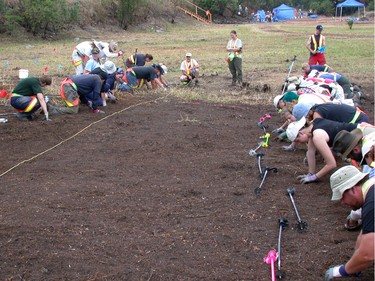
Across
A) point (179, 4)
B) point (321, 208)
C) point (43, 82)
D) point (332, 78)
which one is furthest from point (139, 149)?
point (179, 4)

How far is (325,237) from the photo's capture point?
4098 millimetres

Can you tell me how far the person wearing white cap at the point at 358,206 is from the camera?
9.27 ft

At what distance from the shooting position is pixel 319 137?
5.05m

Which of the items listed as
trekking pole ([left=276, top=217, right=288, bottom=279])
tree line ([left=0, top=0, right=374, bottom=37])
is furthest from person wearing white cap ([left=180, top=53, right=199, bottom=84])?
tree line ([left=0, top=0, right=374, bottom=37])

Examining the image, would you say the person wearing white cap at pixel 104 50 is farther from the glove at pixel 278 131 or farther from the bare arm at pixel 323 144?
the bare arm at pixel 323 144

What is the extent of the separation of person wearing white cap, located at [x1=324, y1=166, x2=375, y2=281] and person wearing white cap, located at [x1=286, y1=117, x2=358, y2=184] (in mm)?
1741

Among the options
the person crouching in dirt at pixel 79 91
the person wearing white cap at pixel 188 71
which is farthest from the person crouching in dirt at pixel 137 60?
the person crouching in dirt at pixel 79 91

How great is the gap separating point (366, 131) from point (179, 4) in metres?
48.9

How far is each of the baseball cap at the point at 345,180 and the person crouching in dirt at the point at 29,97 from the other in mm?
6218

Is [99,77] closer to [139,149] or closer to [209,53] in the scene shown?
[139,149]

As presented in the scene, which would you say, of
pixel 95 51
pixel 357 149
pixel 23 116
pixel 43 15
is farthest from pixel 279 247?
pixel 43 15

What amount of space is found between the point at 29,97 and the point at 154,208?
4689 mm

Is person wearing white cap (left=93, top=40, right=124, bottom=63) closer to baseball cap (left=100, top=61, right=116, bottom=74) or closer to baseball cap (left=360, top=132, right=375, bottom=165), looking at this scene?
baseball cap (left=100, top=61, right=116, bottom=74)

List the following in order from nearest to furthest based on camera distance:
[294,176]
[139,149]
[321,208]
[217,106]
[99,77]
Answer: [321,208] < [294,176] < [139,149] < [99,77] < [217,106]
